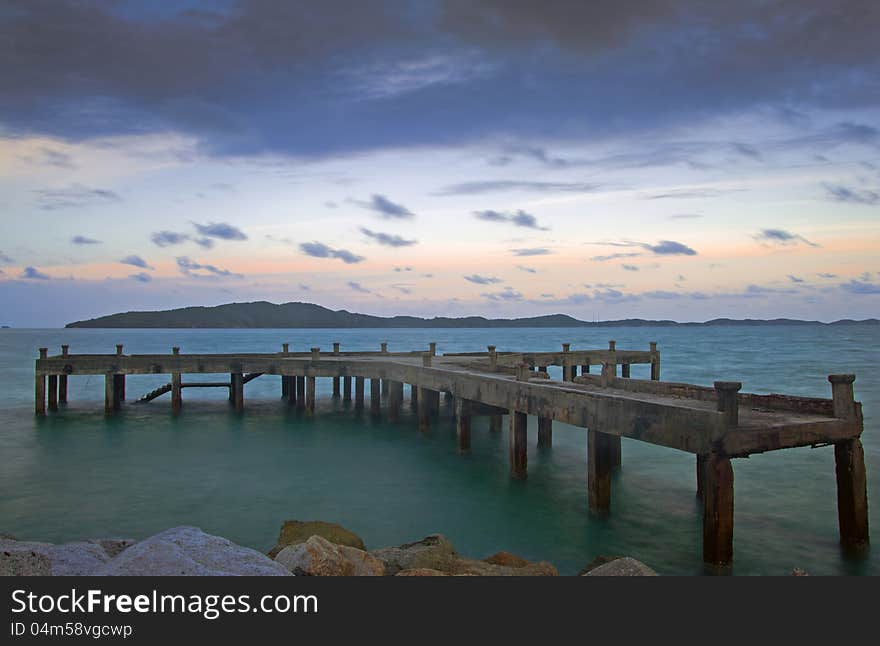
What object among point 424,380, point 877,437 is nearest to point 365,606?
point 424,380

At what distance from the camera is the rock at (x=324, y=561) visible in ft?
30.0

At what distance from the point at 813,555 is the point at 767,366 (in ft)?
267

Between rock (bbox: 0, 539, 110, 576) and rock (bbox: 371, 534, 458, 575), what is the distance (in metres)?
4.11

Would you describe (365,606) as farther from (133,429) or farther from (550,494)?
(133,429)

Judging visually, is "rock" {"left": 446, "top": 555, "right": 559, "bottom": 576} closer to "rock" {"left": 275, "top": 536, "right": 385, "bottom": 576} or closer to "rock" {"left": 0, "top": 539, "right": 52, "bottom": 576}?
"rock" {"left": 275, "top": 536, "right": 385, "bottom": 576}

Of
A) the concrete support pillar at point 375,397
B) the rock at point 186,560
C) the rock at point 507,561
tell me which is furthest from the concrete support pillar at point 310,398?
the rock at point 186,560

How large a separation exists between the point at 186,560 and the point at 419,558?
13.2 ft

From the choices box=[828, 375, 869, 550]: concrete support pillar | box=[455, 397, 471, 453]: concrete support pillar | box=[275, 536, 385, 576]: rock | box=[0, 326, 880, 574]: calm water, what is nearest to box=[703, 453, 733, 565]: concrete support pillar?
box=[0, 326, 880, 574]: calm water

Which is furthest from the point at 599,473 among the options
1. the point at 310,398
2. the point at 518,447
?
the point at 310,398

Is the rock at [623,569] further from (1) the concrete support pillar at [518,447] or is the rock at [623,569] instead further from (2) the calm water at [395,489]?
(1) the concrete support pillar at [518,447]

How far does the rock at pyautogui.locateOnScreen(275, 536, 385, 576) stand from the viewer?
30.0 ft

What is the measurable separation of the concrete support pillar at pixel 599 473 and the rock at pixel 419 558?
5841 millimetres

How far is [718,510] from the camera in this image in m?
12.4

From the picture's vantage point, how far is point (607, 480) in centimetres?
1669
